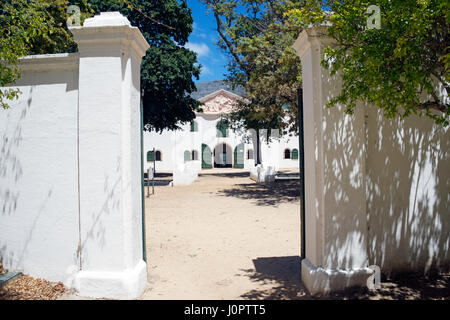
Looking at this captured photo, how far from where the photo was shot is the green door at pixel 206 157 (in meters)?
35.8

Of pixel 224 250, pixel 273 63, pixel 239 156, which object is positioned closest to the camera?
pixel 224 250

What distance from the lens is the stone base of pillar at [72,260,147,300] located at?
388 centimetres

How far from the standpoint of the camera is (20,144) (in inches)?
168

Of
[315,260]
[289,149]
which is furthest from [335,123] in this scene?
[289,149]

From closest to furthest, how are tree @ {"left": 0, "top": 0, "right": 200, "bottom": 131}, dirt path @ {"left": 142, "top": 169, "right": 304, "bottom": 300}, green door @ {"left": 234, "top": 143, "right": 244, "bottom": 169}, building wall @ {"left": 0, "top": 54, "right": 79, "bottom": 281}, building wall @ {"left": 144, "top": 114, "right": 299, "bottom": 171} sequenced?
building wall @ {"left": 0, "top": 54, "right": 79, "bottom": 281}
dirt path @ {"left": 142, "top": 169, "right": 304, "bottom": 300}
tree @ {"left": 0, "top": 0, "right": 200, "bottom": 131}
building wall @ {"left": 144, "top": 114, "right": 299, "bottom": 171}
green door @ {"left": 234, "top": 143, "right": 244, "bottom": 169}

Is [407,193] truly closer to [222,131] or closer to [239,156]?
[239,156]

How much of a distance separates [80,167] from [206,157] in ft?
105

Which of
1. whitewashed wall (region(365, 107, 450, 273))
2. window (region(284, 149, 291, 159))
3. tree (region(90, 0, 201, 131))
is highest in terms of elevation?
tree (region(90, 0, 201, 131))

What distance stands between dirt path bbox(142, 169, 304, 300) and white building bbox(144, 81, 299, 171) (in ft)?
75.7

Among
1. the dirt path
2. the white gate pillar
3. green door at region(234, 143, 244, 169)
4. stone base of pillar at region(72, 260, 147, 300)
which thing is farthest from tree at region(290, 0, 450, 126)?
green door at region(234, 143, 244, 169)

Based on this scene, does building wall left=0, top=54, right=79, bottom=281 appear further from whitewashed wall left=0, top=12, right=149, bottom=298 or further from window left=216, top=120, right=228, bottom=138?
window left=216, top=120, right=228, bottom=138

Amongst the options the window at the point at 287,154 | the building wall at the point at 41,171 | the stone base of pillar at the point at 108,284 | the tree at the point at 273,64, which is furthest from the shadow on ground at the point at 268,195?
the window at the point at 287,154

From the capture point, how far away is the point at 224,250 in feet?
20.3

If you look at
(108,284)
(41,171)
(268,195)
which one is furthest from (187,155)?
(108,284)
